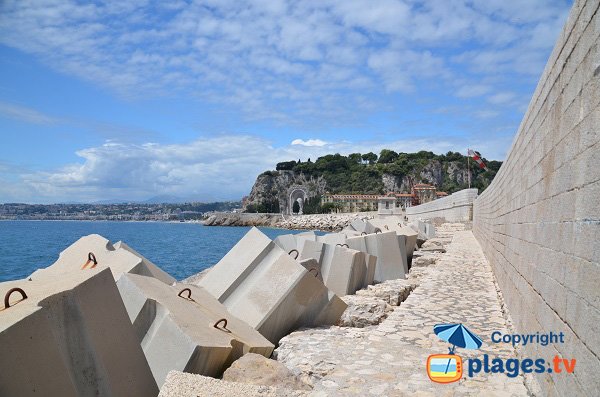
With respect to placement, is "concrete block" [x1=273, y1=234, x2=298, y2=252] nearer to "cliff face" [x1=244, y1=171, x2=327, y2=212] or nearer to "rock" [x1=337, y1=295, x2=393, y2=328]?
"rock" [x1=337, y1=295, x2=393, y2=328]

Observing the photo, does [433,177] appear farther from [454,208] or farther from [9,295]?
[9,295]

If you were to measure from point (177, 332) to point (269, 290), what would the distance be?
70.6 inches

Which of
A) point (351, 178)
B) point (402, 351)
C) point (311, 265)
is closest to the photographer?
point (402, 351)

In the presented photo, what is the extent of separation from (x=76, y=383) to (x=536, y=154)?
3986 millimetres

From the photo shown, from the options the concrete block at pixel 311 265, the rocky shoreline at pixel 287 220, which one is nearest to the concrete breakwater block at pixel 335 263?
the concrete block at pixel 311 265

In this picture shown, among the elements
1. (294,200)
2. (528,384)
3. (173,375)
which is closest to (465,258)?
(528,384)

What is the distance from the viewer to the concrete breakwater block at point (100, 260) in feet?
16.9

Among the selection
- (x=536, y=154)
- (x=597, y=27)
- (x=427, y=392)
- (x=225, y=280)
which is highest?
(x=597, y=27)

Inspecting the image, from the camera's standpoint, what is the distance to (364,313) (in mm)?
6156

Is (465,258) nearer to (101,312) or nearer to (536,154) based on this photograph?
(536,154)

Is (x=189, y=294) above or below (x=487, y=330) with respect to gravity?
above

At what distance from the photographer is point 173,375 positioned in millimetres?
3057

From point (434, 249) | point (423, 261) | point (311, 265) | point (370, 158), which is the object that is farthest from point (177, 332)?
point (370, 158)

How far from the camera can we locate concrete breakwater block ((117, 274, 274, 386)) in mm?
3592
